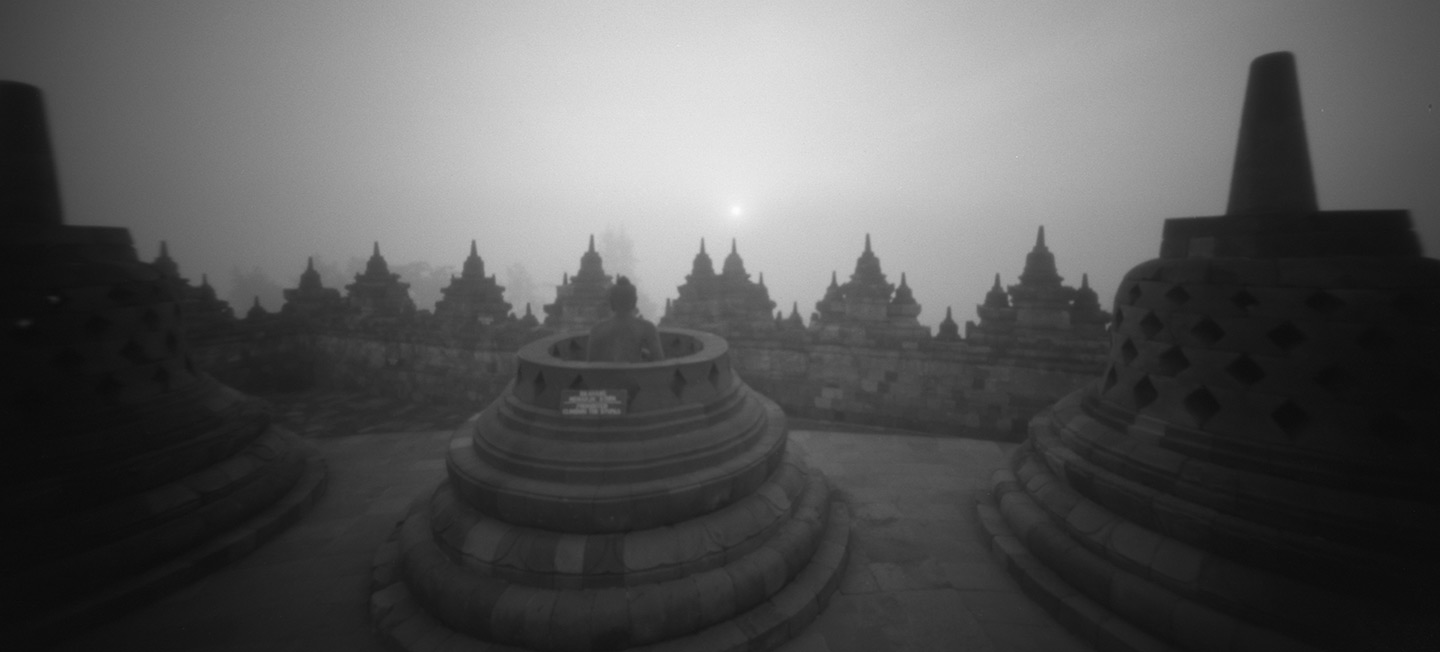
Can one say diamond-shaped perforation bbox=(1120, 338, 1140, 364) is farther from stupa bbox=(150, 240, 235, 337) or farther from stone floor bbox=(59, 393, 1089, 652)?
stupa bbox=(150, 240, 235, 337)

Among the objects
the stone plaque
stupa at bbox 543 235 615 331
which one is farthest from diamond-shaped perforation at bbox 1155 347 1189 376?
stupa at bbox 543 235 615 331

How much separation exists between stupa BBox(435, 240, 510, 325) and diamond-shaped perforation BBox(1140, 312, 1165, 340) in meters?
13.7

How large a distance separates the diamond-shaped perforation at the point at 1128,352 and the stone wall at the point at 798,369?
14.5 feet

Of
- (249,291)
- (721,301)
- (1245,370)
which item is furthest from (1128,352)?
(249,291)

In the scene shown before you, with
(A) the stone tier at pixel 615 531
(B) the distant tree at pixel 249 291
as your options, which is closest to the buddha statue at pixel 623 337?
(A) the stone tier at pixel 615 531

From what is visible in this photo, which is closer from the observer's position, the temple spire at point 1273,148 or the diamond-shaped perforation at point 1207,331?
the diamond-shaped perforation at point 1207,331

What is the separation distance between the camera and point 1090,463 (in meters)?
4.61

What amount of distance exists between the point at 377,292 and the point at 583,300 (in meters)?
6.62

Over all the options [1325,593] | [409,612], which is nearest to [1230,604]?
[1325,593]

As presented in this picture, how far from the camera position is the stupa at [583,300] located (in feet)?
44.5

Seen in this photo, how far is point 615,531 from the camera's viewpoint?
3.94 metres

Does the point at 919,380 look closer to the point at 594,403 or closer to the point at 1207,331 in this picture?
the point at 1207,331

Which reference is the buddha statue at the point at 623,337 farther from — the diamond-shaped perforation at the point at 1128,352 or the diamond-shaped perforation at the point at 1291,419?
the diamond-shaped perforation at the point at 1291,419

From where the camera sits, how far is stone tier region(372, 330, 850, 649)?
11.9 feet
